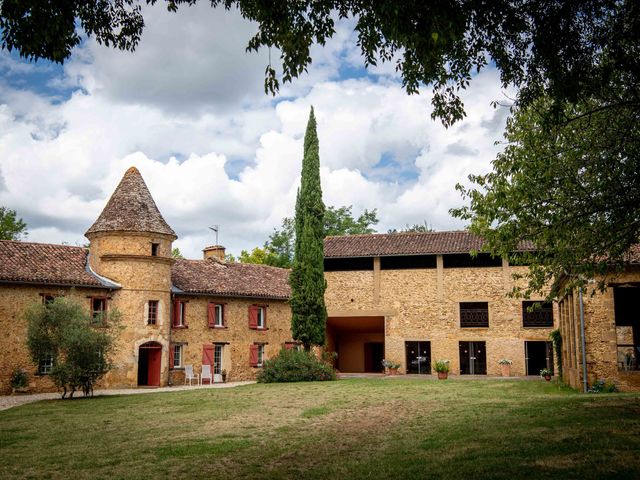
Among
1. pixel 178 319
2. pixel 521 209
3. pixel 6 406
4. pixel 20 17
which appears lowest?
pixel 6 406

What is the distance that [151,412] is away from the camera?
16.2m

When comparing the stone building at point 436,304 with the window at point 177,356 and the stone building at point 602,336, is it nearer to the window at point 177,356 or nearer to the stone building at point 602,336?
the window at point 177,356

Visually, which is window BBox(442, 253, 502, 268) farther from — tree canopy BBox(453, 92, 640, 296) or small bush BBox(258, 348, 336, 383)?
tree canopy BBox(453, 92, 640, 296)

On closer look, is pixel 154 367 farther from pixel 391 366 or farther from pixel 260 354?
pixel 391 366

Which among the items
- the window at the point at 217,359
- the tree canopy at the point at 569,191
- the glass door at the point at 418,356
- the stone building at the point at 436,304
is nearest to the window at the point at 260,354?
the window at the point at 217,359

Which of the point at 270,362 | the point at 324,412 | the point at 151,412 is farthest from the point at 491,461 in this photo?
the point at 270,362

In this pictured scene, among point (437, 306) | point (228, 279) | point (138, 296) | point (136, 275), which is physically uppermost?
point (228, 279)

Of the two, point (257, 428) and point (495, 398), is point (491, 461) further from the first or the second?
point (495, 398)

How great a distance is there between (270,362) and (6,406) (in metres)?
11.1

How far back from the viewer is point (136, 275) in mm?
27469

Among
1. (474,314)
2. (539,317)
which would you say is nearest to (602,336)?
(539,317)

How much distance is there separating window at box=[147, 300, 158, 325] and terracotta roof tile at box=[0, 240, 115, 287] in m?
2.29

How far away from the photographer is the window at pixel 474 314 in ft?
105

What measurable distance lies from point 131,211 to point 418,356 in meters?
16.9
